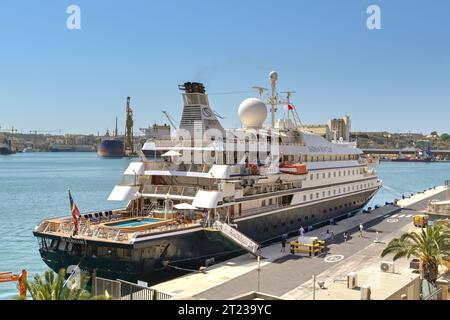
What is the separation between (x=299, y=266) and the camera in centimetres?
2534

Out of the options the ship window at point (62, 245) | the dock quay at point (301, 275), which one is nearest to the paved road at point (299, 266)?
the dock quay at point (301, 275)

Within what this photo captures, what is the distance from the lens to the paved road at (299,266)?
2105 centimetres

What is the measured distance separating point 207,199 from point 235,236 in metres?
2.73

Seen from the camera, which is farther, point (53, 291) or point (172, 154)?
point (172, 154)

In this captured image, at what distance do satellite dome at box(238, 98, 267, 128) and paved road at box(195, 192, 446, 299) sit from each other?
10.3m

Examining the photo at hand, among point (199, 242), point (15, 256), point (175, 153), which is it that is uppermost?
point (175, 153)

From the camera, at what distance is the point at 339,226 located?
129 ft

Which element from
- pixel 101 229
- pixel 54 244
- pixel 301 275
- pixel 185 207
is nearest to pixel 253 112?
pixel 185 207

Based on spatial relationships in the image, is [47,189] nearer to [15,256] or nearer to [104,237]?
[15,256]

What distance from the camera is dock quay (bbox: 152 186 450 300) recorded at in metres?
18.0

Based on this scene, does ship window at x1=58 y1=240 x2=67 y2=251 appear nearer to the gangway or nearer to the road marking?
the gangway

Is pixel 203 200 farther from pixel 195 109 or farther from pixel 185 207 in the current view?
pixel 195 109

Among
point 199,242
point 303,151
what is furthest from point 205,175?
point 303,151
